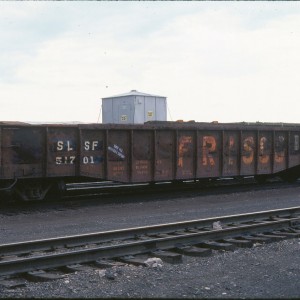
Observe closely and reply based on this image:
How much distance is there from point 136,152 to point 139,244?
28.6ft

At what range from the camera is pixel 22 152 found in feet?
45.3

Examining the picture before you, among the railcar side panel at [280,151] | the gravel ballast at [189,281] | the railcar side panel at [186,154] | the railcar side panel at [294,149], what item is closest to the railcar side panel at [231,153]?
the railcar side panel at [186,154]

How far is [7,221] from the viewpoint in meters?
11.7

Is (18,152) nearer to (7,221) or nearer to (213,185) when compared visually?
(7,221)

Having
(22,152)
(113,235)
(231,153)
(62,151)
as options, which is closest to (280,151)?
(231,153)

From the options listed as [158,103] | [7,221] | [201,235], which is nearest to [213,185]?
[7,221]

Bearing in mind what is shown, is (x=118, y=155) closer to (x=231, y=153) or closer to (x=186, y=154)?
(x=186, y=154)

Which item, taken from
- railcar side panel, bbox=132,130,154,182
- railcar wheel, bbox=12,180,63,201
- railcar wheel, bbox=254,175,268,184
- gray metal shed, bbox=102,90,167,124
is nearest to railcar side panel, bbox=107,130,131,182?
railcar side panel, bbox=132,130,154,182

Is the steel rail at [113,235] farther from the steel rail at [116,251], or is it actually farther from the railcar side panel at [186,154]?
the railcar side panel at [186,154]

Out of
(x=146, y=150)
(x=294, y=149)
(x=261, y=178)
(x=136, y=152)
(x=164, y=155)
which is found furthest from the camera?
(x=261, y=178)

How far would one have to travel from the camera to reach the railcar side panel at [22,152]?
44.3 feet

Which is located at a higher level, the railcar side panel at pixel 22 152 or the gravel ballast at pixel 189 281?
the railcar side panel at pixel 22 152

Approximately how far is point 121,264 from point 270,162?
14559mm

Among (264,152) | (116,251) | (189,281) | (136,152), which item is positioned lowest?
(189,281)
